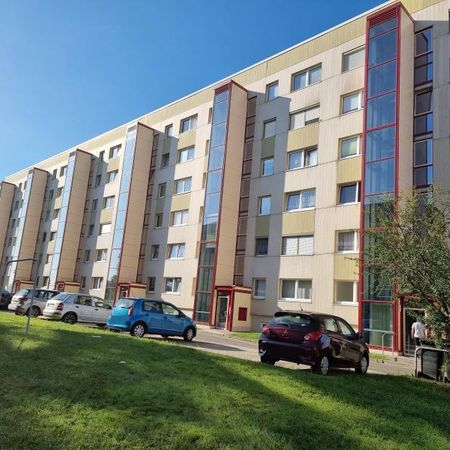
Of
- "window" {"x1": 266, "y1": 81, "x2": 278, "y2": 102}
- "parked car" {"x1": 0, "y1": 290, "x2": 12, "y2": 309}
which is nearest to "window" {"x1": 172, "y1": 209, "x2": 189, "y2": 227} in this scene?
"window" {"x1": 266, "y1": 81, "x2": 278, "y2": 102}

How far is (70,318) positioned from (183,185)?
19108mm

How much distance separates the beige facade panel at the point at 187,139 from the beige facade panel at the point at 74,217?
16808mm

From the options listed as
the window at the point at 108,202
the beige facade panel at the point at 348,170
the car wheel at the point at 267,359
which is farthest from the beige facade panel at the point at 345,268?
the window at the point at 108,202

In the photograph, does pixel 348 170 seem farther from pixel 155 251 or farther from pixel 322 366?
pixel 155 251

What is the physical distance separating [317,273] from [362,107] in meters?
9.88

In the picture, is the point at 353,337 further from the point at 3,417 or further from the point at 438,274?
the point at 3,417

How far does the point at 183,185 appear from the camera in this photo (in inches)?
1538

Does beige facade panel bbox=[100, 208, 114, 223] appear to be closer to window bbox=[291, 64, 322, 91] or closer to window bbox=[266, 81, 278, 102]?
window bbox=[266, 81, 278, 102]

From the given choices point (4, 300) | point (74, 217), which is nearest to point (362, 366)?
point (4, 300)

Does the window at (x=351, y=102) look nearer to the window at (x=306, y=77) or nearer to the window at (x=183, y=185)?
the window at (x=306, y=77)

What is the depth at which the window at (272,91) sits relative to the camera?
33156 millimetres

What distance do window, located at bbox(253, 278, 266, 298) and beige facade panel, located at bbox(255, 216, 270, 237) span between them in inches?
117

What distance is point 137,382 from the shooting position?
7160mm

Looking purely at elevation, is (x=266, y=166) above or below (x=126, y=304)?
above
